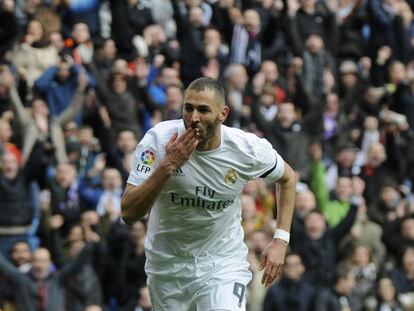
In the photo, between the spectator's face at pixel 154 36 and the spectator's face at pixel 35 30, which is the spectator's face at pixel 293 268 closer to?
the spectator's face at pixel 35 30

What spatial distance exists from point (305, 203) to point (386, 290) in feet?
4.43

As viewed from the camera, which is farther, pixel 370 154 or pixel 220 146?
pixel 370 154

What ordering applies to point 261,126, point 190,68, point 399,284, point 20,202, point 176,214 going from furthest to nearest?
1. point 190,68
2. point 261,126
3. point 399,284
4. point 20,202
5. point 176,214

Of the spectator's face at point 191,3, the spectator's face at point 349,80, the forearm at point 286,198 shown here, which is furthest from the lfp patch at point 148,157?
the spectator's face at point 349,80

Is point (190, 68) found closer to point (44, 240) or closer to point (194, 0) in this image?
point (194, 0)

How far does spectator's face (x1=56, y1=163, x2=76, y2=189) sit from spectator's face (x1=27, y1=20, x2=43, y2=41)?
7.65 ft

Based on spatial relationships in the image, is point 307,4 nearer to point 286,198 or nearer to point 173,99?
point 173,99

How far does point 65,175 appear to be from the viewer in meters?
16.1

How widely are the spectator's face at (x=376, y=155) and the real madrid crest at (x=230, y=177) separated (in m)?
9.63

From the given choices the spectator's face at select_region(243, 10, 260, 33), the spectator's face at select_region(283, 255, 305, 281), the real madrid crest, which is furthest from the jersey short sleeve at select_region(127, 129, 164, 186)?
the spectator's face at select_region(243, 10, 260, 33)

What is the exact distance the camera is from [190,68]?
19094mm

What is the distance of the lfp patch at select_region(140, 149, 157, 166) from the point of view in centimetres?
913

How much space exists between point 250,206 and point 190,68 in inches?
140

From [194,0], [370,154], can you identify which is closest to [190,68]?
[194,0]
